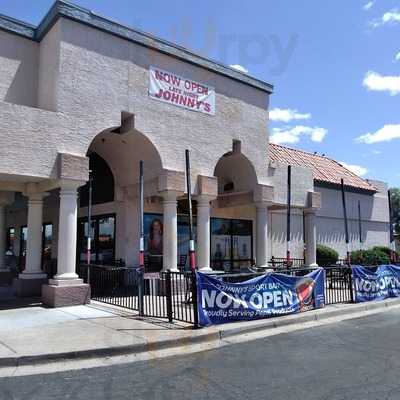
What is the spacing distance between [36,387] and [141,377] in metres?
1.37

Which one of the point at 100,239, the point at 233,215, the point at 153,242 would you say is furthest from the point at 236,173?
the point at 100,239

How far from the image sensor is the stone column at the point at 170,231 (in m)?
14.8

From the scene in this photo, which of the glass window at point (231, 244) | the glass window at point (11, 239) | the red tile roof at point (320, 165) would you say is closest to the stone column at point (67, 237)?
the glass window at point (231, 244)

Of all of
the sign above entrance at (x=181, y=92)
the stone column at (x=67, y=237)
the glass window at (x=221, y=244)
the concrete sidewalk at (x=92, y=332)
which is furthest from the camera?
the glass window at (x=221, y=244)

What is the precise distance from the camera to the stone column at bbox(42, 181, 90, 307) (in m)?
12.1

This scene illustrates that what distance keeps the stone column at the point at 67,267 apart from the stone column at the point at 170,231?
3035 mm

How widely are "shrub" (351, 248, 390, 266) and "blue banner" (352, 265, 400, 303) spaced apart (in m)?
6.81

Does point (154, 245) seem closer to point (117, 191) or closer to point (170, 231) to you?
point (117, 191)

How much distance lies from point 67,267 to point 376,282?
9360mm

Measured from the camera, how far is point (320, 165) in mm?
27750

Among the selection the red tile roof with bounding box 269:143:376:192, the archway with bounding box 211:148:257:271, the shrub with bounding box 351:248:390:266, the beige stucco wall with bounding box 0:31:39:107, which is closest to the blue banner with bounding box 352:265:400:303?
the archway with bounding box 211:148:257:271

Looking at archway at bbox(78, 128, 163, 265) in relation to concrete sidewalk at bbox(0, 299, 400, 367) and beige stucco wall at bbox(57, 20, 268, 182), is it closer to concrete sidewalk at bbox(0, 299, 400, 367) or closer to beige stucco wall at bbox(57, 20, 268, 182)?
beige stucco wall at bbox(57, 20, 268, 182)

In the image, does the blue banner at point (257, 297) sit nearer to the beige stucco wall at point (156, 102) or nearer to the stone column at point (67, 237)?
the stone column at point (67, 237)

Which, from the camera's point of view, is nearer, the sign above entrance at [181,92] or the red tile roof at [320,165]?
the sign above entrance at [181,92]
